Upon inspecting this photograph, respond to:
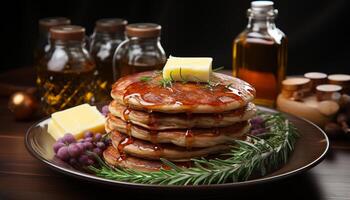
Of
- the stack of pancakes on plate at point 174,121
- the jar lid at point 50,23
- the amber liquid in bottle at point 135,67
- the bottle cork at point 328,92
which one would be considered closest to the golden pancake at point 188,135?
the stack of pancakes on plate at point 174,121

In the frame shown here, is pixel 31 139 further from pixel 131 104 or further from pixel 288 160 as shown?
pixel 288 160

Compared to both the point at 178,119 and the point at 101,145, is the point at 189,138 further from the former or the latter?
the point at 101,145

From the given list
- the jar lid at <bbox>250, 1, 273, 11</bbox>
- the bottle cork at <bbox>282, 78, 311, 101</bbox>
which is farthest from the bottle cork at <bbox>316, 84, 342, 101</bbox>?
the jar lid at <bbox>250, 1, 273, 11</bbox>

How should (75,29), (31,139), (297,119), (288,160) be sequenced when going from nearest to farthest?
(288,160) < (31,139) < (297,119) < (75,29)

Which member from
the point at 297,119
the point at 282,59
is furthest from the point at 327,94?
the point at 282,59

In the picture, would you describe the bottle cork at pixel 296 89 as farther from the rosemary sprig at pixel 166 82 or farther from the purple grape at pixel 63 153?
the purple grape at pixel 63 153

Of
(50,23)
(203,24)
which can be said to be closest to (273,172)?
(50,23)
